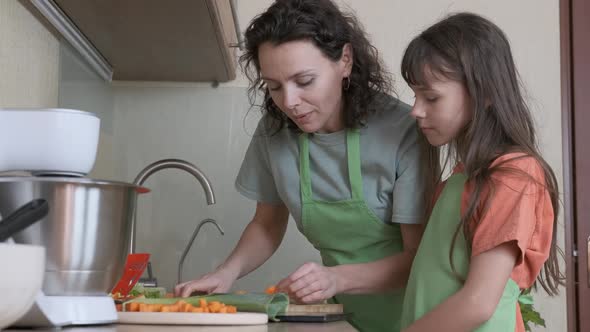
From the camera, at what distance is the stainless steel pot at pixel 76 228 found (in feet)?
2.62

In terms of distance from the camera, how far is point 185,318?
41.2 inches

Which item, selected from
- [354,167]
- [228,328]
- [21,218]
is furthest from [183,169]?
[21,218]

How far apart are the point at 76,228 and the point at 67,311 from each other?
3.8 inches

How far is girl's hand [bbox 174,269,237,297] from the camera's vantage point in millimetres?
1367

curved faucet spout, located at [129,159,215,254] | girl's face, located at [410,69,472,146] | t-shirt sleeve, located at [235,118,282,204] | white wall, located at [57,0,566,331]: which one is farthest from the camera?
white wall, located at [57,0,566,331]

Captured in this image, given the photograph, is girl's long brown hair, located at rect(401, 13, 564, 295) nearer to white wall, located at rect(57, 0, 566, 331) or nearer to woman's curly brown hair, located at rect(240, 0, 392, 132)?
woman's curly brown hair, located at rect(240, 0, 392, 132)

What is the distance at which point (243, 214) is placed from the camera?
7.51 feet

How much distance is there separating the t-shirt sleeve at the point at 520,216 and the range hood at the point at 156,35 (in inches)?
27.2

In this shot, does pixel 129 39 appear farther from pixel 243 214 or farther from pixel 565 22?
pixel 565 22

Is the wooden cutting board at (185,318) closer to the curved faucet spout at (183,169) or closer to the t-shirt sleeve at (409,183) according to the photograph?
the t-shirt sleeve at (409,183)

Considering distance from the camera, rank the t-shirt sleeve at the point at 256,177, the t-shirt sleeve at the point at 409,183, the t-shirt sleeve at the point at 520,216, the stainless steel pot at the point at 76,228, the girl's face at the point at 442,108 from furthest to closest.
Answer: the t-shirt sleeve at the point at 256,177, the t-shirt sleeve at the point at 409,183, the girl's face at the point at 442,108, the t-shirt sleeve at the point at 520,216, the stainless steel pot at the point at 76,228

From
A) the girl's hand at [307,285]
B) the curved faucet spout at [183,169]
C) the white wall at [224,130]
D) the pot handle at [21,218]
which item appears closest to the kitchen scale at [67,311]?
the pot handle at [21,218]

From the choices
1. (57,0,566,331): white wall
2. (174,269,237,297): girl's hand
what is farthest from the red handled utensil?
(57,0,566,331): white wall

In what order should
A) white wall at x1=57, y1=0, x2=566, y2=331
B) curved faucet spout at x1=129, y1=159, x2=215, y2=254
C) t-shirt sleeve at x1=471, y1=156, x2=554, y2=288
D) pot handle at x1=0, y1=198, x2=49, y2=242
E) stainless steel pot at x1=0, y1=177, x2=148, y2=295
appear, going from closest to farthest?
pot handle at x1=0, y1=198, x2=49, y2=242
stainless steel pot at x1=0, y1=177, x2=148, y2=295
t-shirt sleeve at x1=471, y1=156, x2=554, y2=288
curved faucet spout at x1=129, y1=159, x2=215, y2=254
white wall at x1=57, y1=0, x2=566, y2=331
